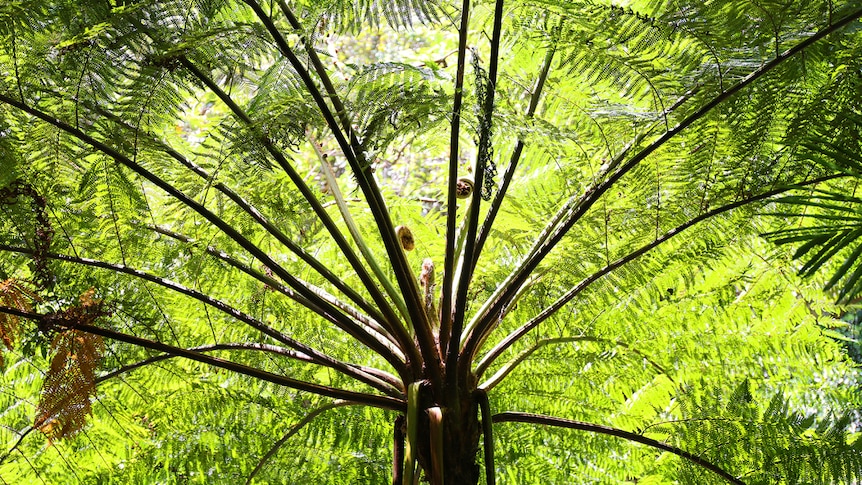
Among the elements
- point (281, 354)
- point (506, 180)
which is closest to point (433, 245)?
point (506, 180)

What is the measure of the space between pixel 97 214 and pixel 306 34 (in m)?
0.54

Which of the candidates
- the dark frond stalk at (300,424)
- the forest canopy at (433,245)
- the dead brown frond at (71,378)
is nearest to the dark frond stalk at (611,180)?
the forest canopy at (433,245)

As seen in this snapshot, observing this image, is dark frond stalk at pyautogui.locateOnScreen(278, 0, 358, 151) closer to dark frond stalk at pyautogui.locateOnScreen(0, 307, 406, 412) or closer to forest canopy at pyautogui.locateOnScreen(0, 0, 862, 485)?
forest canopy at pyautogui.locateOnScreen(0, 0, 862, 485)

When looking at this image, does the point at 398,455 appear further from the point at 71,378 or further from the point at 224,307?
the point at 71,378

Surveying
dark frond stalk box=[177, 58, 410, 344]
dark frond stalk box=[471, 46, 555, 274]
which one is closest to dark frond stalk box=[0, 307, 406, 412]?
dark frond stalk box=[177, 58, 410, 344]

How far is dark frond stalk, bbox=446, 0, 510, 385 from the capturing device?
100 cm

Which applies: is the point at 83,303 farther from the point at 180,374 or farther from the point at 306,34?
the point at 306,34

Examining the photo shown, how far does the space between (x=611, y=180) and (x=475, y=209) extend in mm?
239

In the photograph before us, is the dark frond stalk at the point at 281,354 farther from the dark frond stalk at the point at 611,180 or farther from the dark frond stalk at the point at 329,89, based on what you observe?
the dark frond stalk at the point at 329,89

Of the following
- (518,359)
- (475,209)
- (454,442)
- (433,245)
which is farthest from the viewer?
(433,245)

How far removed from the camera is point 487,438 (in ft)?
3.80

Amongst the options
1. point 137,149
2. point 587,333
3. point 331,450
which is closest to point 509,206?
point 587,333

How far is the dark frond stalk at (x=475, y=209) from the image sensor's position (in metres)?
1.00

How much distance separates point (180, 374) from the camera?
1.41 m
